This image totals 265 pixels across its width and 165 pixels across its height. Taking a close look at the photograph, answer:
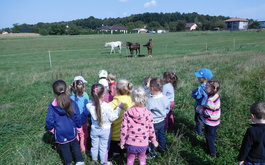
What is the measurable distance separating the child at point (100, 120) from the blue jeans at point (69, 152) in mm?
222

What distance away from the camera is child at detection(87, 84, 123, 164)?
305 cm

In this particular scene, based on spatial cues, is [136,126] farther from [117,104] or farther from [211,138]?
[211,138]

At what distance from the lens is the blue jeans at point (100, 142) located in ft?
10.4

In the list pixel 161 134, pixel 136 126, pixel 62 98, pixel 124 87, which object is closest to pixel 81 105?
pixel 62 98

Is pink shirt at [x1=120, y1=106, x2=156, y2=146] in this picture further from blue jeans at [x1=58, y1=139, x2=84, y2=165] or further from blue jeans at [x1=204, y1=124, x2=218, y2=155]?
blue jeans at [x1=204, y1=124, x2=218, y2=155]

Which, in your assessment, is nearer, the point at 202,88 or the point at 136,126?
the point at 136,126

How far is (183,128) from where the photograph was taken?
434cm

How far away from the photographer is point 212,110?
3354 millimetres

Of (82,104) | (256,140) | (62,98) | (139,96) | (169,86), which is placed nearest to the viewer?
(256,140)

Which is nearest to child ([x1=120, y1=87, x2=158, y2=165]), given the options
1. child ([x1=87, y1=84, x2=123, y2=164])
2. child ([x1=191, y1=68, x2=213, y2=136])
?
child ([x1=87, y1=84, x2=123, y2=164])

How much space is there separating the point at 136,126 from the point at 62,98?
3.55ft

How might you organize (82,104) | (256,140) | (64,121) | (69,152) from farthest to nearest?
(82,104)
(69,152)
(64,121)
(256,140)

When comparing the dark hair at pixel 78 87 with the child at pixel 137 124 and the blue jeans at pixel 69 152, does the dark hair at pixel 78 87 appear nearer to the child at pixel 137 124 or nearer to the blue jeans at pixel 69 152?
the blue jeans at pixel 69 152

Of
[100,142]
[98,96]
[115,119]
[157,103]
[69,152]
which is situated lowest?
[69,152]
